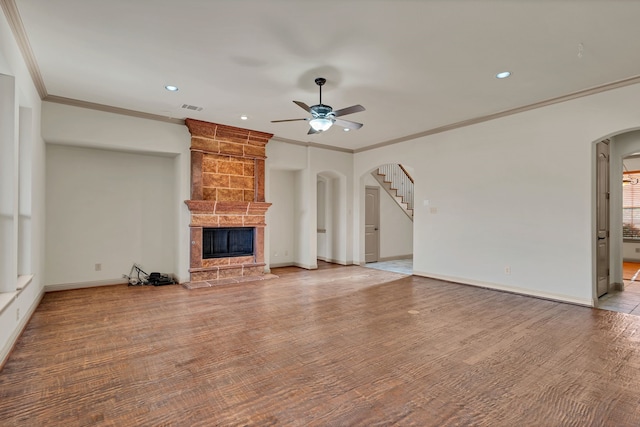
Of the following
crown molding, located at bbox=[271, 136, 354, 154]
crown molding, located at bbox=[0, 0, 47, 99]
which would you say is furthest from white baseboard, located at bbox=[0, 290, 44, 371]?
crown molding, located at bbox=[271, 136, 354, 154]

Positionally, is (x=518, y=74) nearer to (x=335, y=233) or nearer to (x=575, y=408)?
(x=575, y=408)

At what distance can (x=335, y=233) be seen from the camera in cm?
870

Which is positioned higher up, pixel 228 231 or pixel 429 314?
pixel 228 231

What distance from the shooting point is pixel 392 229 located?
30.9 feet

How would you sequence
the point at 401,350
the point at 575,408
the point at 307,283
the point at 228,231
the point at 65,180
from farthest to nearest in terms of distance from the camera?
the point at 228,231
the point at 307,283
the point at 65,180
the point at 401,350
the point at 575,408

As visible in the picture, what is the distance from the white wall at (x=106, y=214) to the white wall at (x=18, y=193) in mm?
656

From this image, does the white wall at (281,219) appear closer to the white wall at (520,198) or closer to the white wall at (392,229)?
the white wall at (392,229)

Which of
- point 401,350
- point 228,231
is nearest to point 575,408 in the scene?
point 401,350

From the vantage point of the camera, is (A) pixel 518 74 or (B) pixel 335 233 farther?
(B) pixel 335 233

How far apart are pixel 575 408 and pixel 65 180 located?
7071 millimetres

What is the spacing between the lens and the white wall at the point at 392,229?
30.1ft

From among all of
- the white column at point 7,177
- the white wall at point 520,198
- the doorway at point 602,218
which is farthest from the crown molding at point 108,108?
the doorway at point 602,218

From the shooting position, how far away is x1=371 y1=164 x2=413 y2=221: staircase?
9.41 metres

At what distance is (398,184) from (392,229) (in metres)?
1.51
